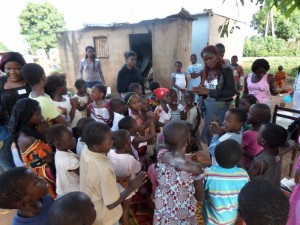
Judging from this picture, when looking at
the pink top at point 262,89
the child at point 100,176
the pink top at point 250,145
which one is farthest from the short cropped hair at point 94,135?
the pink top at point 262,89

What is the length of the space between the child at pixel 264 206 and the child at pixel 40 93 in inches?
74.7

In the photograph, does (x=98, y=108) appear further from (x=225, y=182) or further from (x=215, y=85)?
(x=225, y=182)

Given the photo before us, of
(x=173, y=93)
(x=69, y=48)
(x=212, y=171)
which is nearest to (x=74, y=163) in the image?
(x=212, y=171)

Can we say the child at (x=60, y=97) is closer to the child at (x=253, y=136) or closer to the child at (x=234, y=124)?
the child at (x=234, y=124)

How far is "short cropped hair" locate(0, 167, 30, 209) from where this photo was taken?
126 centimetres

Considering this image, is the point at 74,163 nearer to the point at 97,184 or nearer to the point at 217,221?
the point at 97,184

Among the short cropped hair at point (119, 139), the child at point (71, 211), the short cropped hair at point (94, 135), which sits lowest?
the child at point (71, 211)

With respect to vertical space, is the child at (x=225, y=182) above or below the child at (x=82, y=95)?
below

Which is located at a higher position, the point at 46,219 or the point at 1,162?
the point at 46,219

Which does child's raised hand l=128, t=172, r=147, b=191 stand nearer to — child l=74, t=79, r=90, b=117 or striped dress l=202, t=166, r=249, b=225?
striped dress l=202, t=166, r=249, b=225

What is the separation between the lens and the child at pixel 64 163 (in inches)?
74.5

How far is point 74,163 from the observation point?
1.89m

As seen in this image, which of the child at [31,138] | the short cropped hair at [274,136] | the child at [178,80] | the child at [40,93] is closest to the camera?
the child at [31,138]

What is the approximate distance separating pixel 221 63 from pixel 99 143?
192cm
